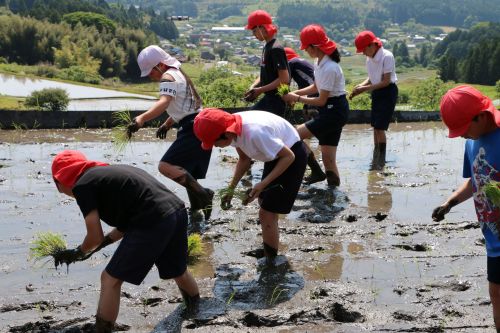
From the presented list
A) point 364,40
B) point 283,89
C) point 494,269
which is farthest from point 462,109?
point 364,40

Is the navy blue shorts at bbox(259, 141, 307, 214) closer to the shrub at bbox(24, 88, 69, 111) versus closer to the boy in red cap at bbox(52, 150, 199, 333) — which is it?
the boy in red cap at bbox(52, 150, 199, 333)

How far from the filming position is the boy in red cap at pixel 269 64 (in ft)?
32.4

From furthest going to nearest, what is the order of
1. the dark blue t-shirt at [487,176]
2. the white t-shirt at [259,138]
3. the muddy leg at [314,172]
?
the muddy leg at [314,172] → the white t-shirt at [259,138] → the dark blue t-shirt at [487,176]

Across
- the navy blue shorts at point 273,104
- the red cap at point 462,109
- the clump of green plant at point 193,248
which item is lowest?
the clump of green plant at point 193,248

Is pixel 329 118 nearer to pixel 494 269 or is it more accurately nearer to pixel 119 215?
pixel 119 215

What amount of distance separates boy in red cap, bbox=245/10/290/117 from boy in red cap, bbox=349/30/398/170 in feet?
5.37

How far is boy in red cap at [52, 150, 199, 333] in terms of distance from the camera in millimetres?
5461

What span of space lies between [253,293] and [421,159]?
619cm

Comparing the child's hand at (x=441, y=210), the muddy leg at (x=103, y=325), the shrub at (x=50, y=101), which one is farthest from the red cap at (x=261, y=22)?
the shrub at (x=50, y=101)

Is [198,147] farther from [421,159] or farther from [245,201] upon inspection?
[421,159]

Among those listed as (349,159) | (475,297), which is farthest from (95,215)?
(349,159)

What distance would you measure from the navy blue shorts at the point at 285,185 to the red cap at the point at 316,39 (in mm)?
2761

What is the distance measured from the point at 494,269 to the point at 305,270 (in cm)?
229

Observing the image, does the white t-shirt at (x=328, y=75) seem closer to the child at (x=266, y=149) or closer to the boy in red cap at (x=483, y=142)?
the child at (x=266, y=149)
